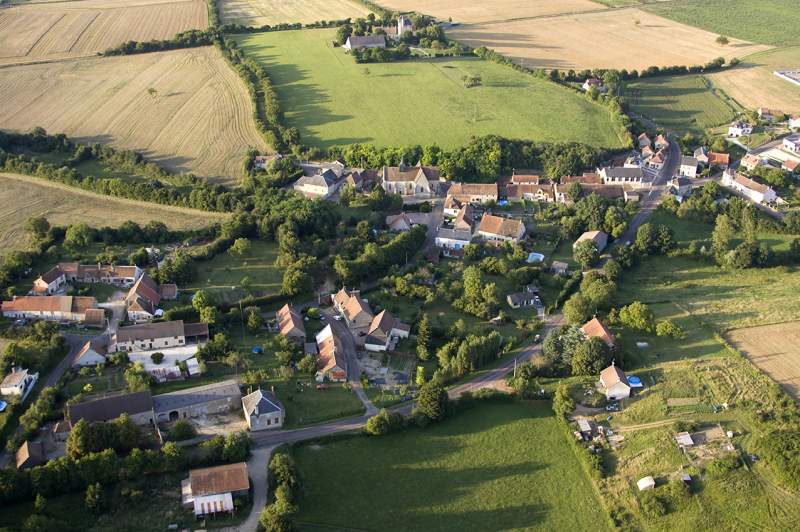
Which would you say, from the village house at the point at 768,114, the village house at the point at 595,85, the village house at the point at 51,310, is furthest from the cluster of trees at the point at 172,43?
the village house at the point at 768,114

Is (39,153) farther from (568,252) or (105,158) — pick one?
(568,252)

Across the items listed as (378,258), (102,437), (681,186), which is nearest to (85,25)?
(378,258)

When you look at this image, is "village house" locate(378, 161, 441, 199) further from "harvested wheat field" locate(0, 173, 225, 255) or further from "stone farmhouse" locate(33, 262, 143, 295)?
"stone farmhouse" locate(33, 262, 143, 295)

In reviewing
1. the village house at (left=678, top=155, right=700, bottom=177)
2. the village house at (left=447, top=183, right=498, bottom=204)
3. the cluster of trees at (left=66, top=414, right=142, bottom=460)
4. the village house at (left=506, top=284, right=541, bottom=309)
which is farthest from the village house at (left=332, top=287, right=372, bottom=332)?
the village house at (left=678, top=155, right=700, bottom=177)

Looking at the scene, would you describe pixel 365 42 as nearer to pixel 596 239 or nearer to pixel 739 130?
pixel 739 130

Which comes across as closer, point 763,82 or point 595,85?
point 595,85
